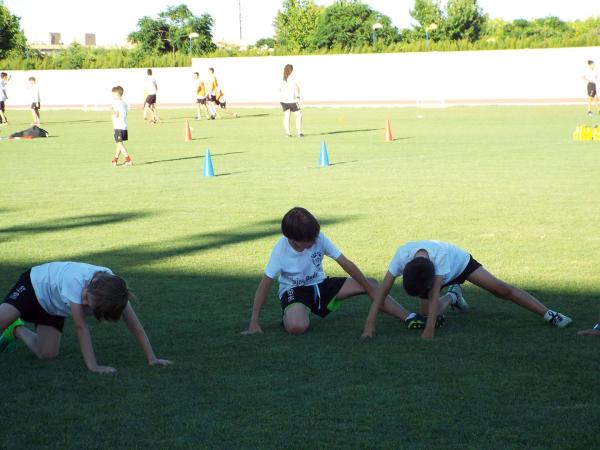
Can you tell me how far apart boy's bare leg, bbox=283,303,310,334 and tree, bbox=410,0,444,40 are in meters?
89.0

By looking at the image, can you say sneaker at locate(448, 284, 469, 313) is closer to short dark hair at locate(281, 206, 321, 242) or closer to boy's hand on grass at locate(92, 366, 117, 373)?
short dark hair at locate(281, 206, 321, 242)

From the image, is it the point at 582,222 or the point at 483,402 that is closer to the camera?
the point at 483,402

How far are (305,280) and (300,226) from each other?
68 cm

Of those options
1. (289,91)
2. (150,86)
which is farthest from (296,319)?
(150,86)

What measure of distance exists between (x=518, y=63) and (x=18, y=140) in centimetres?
3288

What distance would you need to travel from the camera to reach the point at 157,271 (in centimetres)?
992

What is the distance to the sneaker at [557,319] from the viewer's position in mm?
7367

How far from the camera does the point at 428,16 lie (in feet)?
313

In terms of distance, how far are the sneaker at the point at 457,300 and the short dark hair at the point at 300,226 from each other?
133 centimetres

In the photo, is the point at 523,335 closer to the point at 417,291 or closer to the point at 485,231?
the point at 417,291

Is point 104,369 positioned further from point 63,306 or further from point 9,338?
point 9,338

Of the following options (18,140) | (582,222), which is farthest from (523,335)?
(18,140)

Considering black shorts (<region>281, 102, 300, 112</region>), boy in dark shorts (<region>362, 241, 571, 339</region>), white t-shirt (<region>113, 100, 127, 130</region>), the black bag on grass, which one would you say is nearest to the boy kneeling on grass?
boy in dark shorts (<region>362, 241, 571, 339</region>)

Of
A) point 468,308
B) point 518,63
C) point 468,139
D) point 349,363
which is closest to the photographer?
point 349,363
